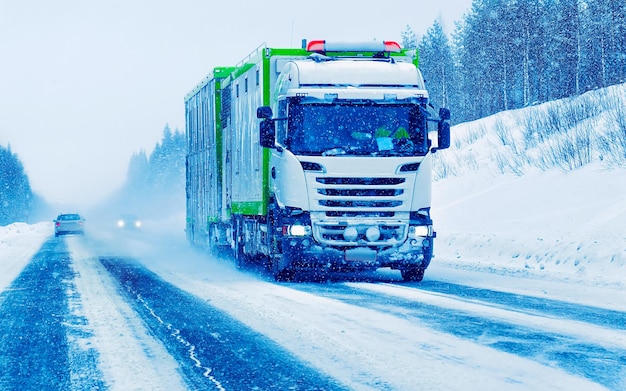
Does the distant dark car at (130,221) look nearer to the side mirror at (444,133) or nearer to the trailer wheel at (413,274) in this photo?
the trailer wheel at (413,274)

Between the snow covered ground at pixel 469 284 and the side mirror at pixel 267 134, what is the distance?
2.30 metres

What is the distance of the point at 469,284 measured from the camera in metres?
13.2

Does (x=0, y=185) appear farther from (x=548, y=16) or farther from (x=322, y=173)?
(x=322, y=173)

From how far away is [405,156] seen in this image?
13109 millimetres

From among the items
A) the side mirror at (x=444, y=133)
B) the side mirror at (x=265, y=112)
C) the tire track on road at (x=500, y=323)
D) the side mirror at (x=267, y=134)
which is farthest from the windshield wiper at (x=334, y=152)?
the tire track on road at (x=500, y=323)

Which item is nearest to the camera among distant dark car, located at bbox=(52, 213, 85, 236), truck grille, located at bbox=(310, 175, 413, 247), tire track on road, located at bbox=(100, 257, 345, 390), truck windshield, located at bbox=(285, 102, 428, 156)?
tire track on road, located at bbox=(100, 257, 345, 390)

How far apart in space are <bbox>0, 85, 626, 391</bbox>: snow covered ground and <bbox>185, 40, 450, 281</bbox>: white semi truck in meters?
0.70

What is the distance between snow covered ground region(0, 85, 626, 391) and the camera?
6316 millimetres

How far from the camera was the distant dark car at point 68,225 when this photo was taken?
48594mm

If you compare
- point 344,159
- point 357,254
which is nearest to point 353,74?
point 344,159

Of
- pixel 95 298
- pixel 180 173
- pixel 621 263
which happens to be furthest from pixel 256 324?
pixel 180 173

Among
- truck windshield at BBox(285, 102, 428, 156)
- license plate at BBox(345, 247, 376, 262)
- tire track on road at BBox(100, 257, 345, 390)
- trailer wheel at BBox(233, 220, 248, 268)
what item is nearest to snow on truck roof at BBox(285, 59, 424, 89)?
truck windshield at BBox(285, 102, 428, 156)

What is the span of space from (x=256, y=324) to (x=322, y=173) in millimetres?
4371

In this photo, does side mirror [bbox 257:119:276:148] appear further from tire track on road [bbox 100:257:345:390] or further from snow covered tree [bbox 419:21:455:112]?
snow covered tree [bbox 419:21:455:112]
